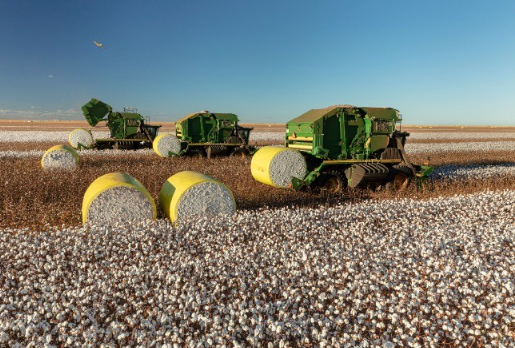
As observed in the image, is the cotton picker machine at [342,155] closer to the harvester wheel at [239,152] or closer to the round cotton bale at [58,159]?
the round cotton bale at [58,159]

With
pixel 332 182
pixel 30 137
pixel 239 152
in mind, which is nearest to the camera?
pixel 332 182

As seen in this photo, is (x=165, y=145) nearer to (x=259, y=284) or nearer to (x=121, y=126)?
(x=121, y=126)

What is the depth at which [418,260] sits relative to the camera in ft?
20.2

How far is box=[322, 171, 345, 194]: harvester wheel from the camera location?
39.8 ft

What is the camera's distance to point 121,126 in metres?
24.9

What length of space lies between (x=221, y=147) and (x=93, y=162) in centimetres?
710

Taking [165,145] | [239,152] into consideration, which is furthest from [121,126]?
[239,152]

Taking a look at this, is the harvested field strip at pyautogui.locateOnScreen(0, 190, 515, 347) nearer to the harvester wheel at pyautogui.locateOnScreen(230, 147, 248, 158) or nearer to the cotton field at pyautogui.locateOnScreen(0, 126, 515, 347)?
the cotton field at pyautogui.locateOnScreen(0, 126, 515, 347)

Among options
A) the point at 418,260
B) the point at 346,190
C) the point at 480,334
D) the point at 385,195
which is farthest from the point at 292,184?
the point at 480,334

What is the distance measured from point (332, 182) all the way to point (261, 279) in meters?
7.60

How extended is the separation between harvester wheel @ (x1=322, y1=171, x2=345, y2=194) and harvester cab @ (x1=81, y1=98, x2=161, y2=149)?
16.4 meters

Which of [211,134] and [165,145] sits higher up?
[211,134]

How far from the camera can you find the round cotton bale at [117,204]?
7.52 m

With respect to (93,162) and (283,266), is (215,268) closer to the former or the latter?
(283,266)
